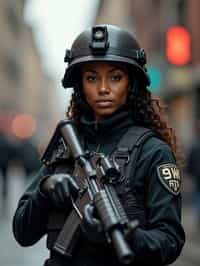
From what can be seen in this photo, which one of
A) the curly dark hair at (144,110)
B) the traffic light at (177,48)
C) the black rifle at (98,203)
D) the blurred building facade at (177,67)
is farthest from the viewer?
the blurred building facade at (177,67)

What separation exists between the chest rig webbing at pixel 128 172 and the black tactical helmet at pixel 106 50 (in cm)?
26

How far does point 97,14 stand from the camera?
6650 centimetres

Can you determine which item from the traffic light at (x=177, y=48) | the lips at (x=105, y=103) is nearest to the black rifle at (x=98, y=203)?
the lips at (x=105, y=103)

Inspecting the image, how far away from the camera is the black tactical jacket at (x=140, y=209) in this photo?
273 centimetres

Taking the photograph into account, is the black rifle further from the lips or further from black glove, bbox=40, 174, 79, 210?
the lips

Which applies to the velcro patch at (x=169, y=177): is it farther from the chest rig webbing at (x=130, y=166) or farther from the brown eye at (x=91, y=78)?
the brown eye at (x=91, y=78)

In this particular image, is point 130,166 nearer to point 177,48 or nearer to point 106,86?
point 106,86

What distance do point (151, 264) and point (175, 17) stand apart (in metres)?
21.7

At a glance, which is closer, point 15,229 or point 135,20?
point 15,229

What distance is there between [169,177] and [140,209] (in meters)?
0.16

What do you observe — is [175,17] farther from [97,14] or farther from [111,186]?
[97,14]

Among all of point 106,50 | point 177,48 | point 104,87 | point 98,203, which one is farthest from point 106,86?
point 177,48

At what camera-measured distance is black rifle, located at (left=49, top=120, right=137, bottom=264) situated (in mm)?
2428

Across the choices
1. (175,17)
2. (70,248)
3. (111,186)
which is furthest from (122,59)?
(175,17)
